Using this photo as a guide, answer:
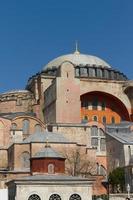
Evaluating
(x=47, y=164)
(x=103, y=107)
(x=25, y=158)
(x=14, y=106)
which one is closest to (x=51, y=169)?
(x=47, y=164)

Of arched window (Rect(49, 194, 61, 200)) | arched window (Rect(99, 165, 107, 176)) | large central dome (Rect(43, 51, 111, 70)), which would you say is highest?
large central dome (Rect(43, 51, 111, 70))

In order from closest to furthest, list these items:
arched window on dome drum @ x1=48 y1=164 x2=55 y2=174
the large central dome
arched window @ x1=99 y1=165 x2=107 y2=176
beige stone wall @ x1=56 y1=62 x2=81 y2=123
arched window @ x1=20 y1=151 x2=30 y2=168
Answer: arched window on dome drum @ x1=48 y1=164 x2=55 y2=174 < arched window @ x1=20 y1=151 x2=30 y2=168 < arched window @ x1=99 y1=165 x2=107 y2=176 < beige stone wall @ x1=56 y1=62 x2=81 y2=123 < the large central dome

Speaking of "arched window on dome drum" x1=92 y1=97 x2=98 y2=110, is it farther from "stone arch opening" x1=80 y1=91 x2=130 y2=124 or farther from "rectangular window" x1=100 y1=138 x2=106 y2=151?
"rectangular window" x1=100 y1=138 x2=106 y2=151

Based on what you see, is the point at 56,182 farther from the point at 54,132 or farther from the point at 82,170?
the point at 54,132

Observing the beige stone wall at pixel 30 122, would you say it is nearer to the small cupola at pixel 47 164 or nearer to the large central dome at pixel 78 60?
the large central dome at pixel 78 60

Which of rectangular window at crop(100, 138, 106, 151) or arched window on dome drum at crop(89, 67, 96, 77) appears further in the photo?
arched window on dome drum at crop(89, 67, 96, 77)

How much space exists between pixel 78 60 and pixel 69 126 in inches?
671

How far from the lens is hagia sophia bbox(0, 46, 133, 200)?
106 ft

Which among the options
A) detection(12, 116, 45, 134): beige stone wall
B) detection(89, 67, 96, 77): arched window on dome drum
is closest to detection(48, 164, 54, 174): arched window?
detection(12, 116, 45, 134): beige stone wall

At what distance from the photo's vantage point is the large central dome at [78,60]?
60.3 m

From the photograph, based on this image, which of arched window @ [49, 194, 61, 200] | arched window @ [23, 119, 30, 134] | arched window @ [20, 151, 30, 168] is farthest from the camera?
arched window @ [23, 119, 30, 134]

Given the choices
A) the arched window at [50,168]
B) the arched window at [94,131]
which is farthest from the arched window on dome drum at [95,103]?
the arched window at [50,168]

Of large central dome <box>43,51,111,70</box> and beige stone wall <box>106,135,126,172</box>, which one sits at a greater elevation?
large central dome <box>43,51,111,70</box>

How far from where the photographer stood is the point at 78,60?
61000 mm
